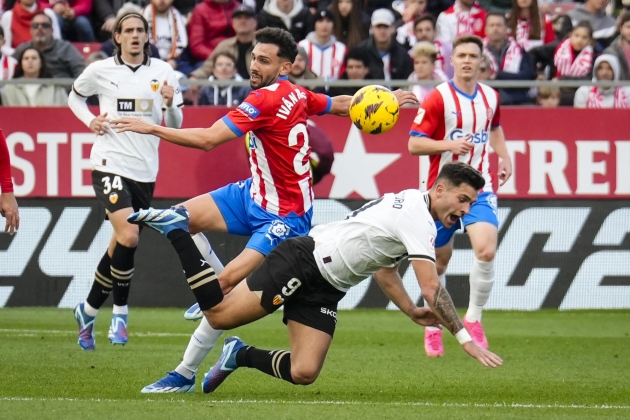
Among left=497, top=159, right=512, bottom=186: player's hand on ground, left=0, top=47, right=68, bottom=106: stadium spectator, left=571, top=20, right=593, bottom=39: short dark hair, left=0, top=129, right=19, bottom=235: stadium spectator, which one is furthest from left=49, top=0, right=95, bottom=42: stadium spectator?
left=497, top=159, right=512, bottom=186: player's hand on ground

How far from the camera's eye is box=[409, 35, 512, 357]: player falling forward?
9461 millimetres

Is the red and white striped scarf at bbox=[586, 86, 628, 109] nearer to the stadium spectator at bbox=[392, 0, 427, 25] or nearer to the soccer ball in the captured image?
the stadium spectator at bbox=[392, 0, 427, 25]

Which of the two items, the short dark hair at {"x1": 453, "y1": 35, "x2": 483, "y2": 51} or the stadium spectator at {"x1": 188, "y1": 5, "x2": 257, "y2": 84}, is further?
the stadium spectator at {"x1": 188, "y1": 5, "x2": 257, "y2": 84}

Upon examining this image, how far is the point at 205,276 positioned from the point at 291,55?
6.08 feet

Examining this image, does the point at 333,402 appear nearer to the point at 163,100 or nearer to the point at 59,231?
the point at 163,100

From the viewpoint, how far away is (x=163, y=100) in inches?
390

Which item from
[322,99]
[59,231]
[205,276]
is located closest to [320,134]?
[59,231]

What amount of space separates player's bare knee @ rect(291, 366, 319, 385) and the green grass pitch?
15 cm

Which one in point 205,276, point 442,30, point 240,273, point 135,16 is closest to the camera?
point 205,276

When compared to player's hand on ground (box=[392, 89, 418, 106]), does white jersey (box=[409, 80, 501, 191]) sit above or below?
below

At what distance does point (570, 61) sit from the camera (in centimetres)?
1485

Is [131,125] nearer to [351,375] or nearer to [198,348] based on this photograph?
[198,348]

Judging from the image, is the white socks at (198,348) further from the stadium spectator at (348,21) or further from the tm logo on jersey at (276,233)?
the stadium spectator at (348,21)

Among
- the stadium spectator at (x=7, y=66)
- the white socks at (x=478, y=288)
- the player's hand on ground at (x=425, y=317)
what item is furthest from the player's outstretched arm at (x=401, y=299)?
the stadium spectator at (x=7, y=66)
